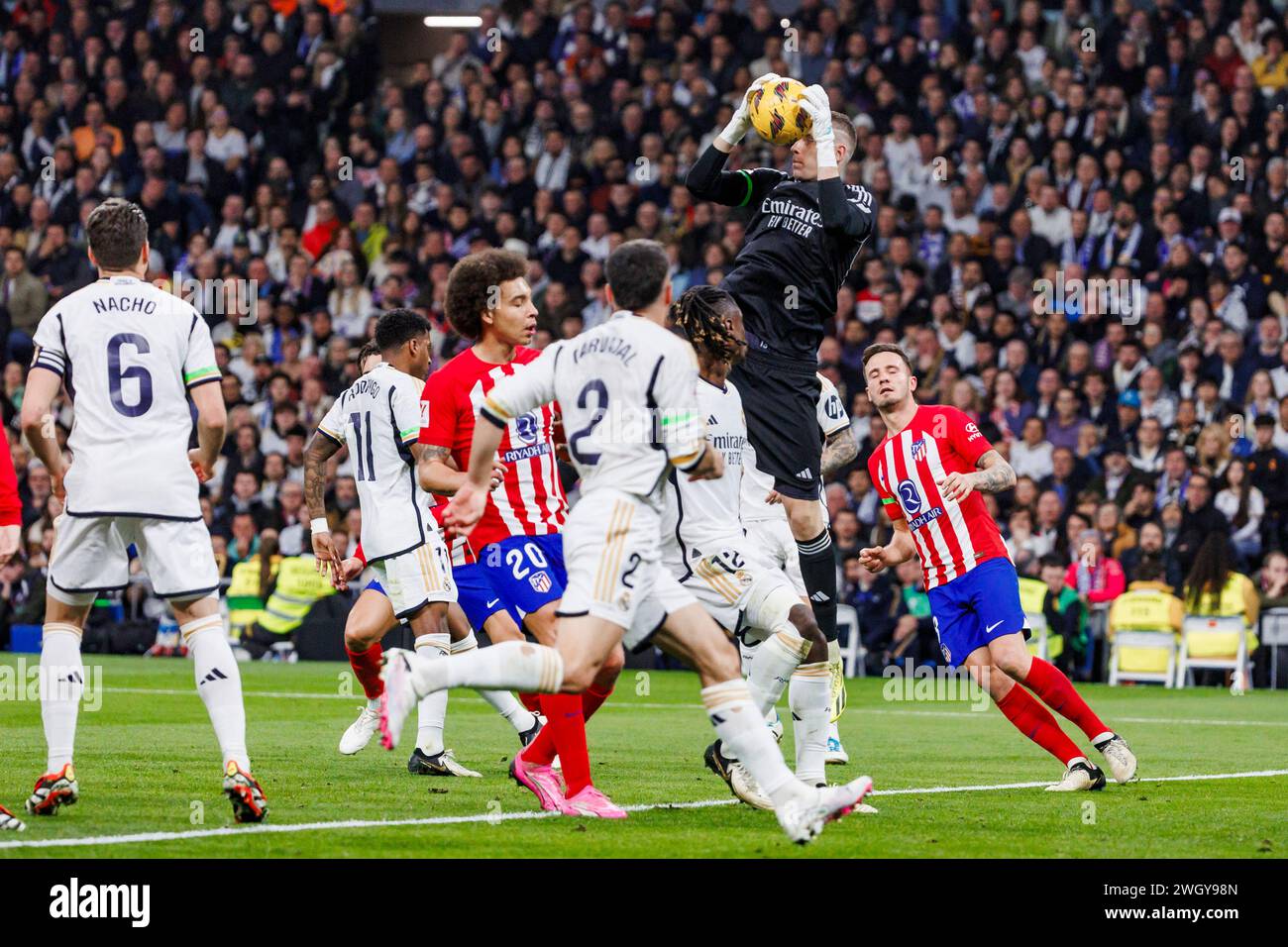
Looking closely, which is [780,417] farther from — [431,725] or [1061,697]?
[431,725]

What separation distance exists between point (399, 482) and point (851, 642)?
31.8 feet

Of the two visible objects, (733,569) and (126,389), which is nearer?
(126,389)

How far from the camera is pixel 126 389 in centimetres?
701

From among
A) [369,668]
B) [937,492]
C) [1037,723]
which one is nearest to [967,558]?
[937,492]

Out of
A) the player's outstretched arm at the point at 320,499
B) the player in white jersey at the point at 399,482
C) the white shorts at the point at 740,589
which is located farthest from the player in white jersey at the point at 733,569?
the player's outstretched arm at the point at 320,499

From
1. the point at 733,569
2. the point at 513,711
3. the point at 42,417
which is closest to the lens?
the point at 42,417

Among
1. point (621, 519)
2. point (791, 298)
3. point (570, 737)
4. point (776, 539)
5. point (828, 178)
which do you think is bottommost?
point (570, 737)

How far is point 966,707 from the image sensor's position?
15.1 m

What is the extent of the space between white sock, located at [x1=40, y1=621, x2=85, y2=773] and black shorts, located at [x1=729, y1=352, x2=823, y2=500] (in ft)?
11.0

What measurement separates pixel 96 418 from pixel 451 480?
1.46 metres

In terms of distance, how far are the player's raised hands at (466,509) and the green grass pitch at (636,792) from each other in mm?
1119

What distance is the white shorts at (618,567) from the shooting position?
6.25 m

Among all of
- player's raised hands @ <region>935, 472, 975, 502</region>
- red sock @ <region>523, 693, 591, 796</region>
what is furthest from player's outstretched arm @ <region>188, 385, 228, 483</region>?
player's raised hands @ <region>935, 472, 975, 502</region>

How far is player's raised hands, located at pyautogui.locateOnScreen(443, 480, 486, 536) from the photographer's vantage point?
6.50 m
